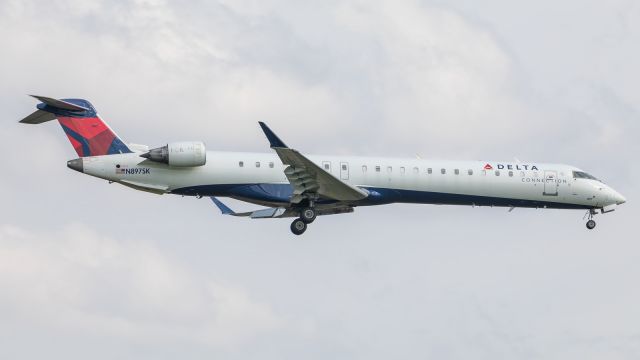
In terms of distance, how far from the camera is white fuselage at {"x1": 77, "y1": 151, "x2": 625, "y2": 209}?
51.8 m

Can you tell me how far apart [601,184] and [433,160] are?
22.5ft

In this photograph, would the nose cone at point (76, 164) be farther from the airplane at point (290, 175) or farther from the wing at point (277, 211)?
the wing at point (277, 211)

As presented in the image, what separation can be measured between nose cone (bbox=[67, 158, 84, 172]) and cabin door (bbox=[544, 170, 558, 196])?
17.3 metres

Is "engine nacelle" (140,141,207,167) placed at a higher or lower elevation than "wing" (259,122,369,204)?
higher

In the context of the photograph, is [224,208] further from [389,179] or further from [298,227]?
[389,179]

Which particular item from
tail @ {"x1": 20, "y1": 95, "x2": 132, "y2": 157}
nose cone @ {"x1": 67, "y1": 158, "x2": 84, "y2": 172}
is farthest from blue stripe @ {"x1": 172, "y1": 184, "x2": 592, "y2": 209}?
nose cone @ {"x1": 67, "y1": 158, "x2": 84, "y2": 172}

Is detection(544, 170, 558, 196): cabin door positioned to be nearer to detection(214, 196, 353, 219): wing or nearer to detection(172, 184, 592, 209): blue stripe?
detection(172, 184, 592, 209): blue stripe

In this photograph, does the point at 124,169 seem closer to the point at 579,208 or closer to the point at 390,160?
the point at 390,160

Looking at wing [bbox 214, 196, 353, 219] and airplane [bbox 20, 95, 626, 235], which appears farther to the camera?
wing [bbox 214, 196, 353, 219]

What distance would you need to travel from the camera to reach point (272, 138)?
48.8 meters

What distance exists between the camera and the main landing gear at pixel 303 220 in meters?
53.2

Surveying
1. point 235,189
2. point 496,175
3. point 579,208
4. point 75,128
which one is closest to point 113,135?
point 75,128

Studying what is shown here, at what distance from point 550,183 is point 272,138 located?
12.4 m

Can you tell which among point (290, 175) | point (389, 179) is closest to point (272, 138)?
point (290, 175)
